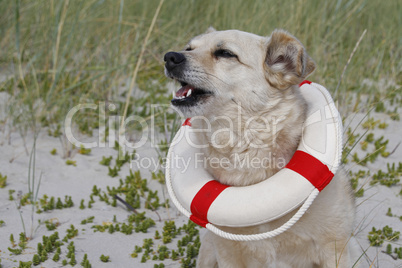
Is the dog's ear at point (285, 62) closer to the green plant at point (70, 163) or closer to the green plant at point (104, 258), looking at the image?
the green plant at point (104, 258)

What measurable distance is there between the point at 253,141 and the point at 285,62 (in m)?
0.54

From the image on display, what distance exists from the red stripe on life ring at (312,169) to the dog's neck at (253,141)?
15 cm

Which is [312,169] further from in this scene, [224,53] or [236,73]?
[224,53]

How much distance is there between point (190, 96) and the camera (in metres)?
2.81

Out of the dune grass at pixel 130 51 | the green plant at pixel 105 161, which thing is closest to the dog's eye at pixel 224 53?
the dune grass at pixel 130 51

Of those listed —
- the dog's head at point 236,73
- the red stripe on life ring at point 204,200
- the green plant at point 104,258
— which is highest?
the dog's head at point 236,73

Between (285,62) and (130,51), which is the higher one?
(285,62)

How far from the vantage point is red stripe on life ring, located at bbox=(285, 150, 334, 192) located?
2416 mm

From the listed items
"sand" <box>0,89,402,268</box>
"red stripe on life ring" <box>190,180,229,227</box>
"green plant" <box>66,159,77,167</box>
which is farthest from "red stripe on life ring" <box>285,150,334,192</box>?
"green plant" <box>66,159,77,167</box>

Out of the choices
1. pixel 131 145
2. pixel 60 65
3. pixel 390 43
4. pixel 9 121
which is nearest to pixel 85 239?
pixel 131 145

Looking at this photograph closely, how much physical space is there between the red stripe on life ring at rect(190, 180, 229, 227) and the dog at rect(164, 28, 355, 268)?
0.12 m

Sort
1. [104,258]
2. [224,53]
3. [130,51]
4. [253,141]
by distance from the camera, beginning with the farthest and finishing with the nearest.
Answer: [130,51] → [104,258] → [224,53] → [253,141]

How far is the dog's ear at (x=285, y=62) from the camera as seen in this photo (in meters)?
2.64

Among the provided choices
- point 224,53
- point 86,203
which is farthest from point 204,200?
point 86,203
